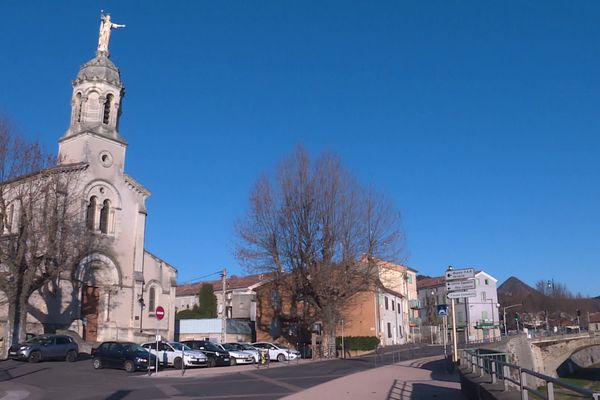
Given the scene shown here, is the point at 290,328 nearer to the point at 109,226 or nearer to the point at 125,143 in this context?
the point at 109,226

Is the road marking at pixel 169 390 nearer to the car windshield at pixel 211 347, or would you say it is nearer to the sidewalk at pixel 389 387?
the sidewalk at pixel 389 387

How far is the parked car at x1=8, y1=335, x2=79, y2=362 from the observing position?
29922mm

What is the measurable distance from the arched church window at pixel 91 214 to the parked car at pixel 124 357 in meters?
17.1

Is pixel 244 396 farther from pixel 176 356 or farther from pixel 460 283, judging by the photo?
pixel 176 356

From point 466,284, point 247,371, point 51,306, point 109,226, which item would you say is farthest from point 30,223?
point 466,284

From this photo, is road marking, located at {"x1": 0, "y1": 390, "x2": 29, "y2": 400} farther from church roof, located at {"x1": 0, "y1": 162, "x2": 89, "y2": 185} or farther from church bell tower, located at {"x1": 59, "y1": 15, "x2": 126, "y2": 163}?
church bell tower, located at {"x1": 59, "y1": 15, "x2": 126, "y2": 163}

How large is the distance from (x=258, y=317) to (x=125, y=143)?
1897cm

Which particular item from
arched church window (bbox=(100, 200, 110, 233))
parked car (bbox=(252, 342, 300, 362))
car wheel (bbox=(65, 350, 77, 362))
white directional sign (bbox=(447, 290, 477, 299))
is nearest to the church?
arched church window (bbox=(100, 200, 110, 233))

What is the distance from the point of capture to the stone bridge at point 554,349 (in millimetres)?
49553

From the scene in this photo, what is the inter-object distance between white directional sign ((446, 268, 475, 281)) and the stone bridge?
26580 millimetres

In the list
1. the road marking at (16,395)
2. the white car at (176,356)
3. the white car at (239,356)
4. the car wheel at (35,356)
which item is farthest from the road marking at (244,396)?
the car wheel at (35,356)

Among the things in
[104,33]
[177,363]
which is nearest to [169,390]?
[177,363]

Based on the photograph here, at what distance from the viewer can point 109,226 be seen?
4491cm

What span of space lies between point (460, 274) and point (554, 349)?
151 feet
